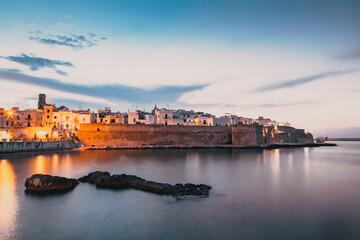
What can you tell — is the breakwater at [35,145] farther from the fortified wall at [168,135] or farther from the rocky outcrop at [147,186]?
the rocky outcrop at [147,186]

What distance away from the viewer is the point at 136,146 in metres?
26.9

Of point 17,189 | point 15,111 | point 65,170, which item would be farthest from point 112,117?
point 17,189

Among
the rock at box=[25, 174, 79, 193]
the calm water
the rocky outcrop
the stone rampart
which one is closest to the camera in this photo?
the calm water

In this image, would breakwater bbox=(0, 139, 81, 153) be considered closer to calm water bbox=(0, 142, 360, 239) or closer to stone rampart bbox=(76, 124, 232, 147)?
stone rampart bbox=(76, 124, 232, 147)

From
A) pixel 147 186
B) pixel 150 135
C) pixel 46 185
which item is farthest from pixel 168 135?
pixel 46 185

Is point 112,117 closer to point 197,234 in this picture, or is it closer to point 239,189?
point 239,189

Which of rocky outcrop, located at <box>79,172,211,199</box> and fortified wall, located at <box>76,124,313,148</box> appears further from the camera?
fortified wall, located at <box>76,124,313,148</box>

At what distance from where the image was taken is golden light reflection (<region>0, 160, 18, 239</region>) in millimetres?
5379

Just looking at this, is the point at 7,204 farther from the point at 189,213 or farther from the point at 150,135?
the point at 150,135

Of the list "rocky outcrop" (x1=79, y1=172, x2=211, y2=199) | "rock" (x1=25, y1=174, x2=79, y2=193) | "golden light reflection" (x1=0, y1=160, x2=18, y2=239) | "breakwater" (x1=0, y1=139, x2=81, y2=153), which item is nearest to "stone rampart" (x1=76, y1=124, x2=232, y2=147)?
"breakwater" (x1=0, y1=139, x2=81, y2=153)

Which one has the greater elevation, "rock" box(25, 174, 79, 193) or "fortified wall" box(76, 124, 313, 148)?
"fortified wall" box(76, 124, 313, 148)

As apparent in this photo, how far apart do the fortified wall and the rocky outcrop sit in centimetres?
1725

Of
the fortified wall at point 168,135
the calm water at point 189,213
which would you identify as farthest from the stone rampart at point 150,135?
the calm water at point 189,213

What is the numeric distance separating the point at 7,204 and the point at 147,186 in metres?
4.35
